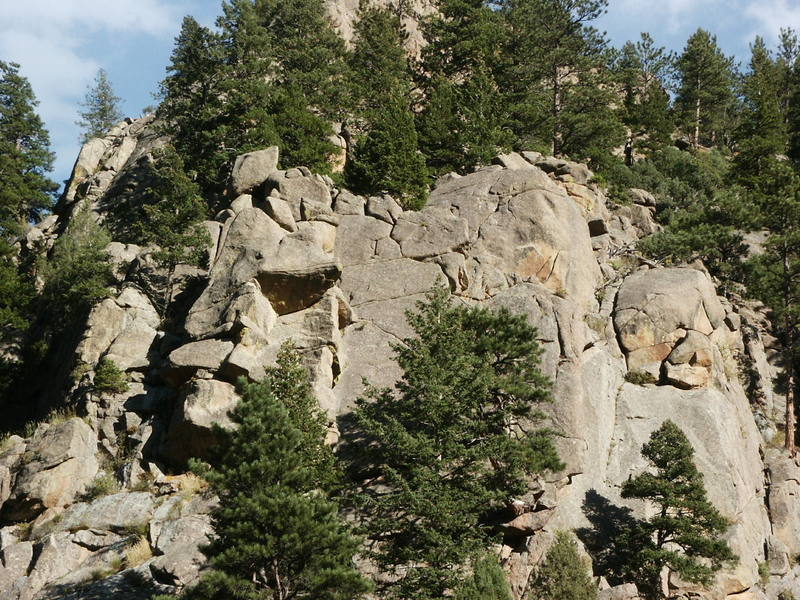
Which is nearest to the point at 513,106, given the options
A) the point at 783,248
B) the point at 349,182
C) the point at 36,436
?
the point at 349,182

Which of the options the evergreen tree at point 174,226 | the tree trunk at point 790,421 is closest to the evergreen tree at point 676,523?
the tree trunk at point 790,421

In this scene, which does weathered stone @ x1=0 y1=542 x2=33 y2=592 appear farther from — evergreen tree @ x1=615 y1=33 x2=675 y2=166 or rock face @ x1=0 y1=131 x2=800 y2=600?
evergreen tree @ x1=615 y1=33 x2=675 y2=166

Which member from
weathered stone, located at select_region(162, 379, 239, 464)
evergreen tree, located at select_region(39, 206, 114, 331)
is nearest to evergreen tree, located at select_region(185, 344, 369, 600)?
weathered stone, located at select_region(162, 379, 239, 464)

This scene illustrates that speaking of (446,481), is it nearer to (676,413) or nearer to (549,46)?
(676,413)

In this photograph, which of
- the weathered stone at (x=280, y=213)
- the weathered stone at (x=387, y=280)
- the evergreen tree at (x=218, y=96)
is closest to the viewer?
the weathered stone at (x=387, y=280)

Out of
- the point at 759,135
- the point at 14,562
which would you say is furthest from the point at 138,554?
the point at 759,135

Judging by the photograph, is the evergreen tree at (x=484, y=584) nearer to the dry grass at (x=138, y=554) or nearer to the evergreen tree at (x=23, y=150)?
the dry grass at (x=138, y=554)

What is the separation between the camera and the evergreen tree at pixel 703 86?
6544 cm

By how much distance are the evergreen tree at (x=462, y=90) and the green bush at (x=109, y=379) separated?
20395 mm

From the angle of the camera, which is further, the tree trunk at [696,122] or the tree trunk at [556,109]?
the tree trunk at [696,122]

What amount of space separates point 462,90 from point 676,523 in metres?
29.3

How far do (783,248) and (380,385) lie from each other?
22723 mm

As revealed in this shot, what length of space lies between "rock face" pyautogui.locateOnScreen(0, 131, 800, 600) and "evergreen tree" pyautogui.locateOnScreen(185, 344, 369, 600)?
425 centimetres

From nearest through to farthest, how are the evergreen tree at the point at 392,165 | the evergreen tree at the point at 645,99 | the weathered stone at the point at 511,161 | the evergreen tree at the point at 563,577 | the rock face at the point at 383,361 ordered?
the evergreen tree at the point at 563,577
the rock face at the point at 383,361
the evergreen tree at the point at 392,165
the weathered stone at the point at 511,161
the evergreen tree at the point at 645,99
